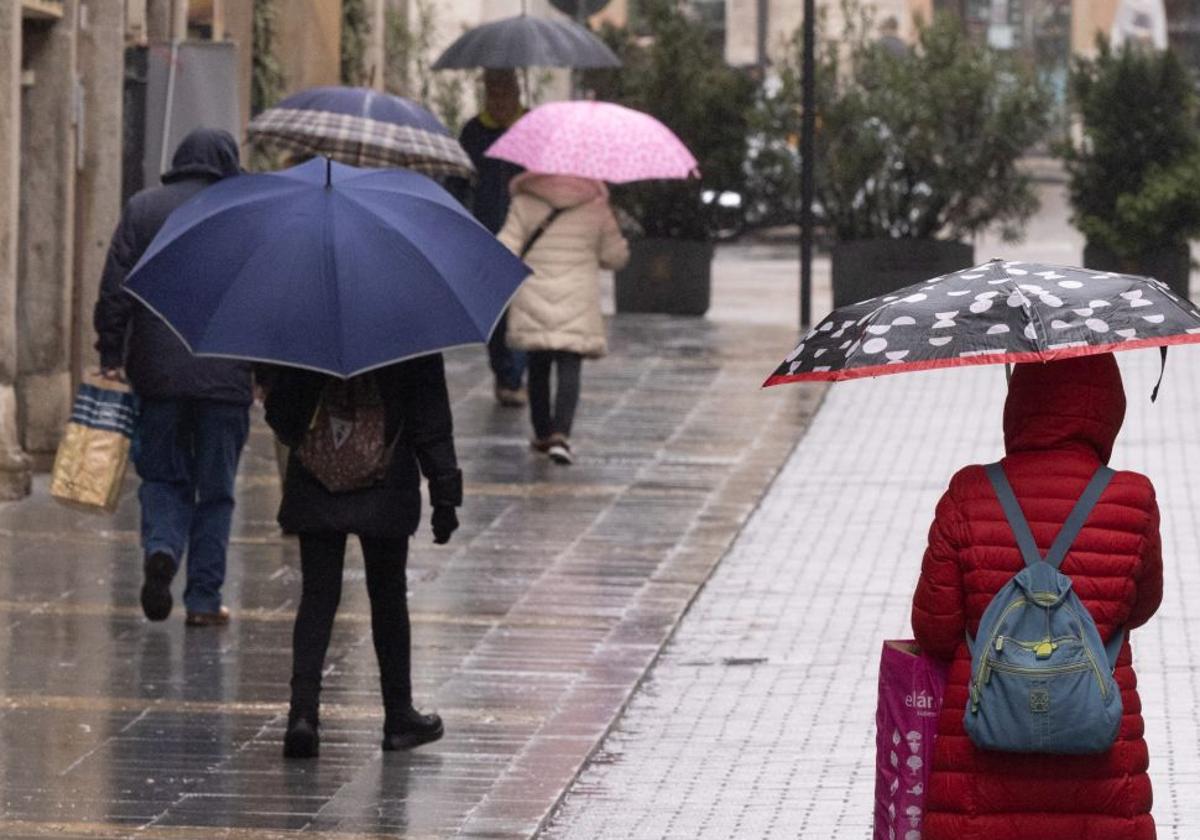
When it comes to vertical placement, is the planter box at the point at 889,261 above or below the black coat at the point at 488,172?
below

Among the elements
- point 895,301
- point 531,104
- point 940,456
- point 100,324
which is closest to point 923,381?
point 940,456

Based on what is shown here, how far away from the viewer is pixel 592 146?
43.7 ft

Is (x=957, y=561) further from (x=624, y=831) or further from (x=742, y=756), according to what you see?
(x=742, y=756)

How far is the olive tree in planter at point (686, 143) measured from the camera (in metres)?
21.1

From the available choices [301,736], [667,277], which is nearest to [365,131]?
[301,736]

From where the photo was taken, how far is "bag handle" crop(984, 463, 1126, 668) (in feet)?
15.1

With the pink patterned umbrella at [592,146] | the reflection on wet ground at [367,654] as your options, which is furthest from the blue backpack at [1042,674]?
the pink patterned umbrella at [592,146]

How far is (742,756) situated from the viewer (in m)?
7.67

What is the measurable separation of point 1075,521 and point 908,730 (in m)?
0.45

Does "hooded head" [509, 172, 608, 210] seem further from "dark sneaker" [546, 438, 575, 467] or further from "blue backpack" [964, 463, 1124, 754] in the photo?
"blue backpack" [964, 463, 1124, 754]

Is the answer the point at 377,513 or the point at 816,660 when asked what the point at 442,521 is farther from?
the point at 816,660

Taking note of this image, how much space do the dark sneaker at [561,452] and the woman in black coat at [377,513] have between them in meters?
6.00

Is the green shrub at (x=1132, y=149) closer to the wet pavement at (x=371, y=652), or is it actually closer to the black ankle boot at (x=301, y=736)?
the wet pavement at (x=371, y=652)

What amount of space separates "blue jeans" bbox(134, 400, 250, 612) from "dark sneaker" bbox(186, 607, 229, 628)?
0.02 meters
